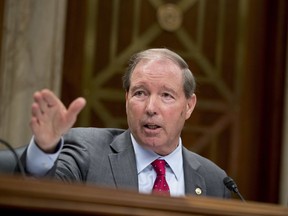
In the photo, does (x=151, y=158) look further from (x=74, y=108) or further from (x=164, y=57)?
(x=74, y=108)

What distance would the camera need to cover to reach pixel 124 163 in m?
2.83

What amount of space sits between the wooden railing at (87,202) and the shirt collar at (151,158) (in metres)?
1.12

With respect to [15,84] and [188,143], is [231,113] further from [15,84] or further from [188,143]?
[15,84]

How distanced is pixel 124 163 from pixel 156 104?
297 mm

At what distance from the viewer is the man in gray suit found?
275 cm

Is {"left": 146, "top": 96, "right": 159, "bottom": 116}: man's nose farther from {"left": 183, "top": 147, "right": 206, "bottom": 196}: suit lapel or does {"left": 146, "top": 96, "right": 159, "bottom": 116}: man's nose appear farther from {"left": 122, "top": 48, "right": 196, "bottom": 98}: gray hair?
{"left": 183, "top": 147, "right": 206, "bottom": 196}: suit lapel

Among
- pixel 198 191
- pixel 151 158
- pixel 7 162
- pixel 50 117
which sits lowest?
pixel 198 191

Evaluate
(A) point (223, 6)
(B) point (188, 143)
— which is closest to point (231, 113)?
(B) point (188, 143)

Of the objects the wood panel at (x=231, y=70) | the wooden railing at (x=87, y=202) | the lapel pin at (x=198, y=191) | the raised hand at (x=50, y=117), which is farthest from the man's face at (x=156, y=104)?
the wood panel at (x=231, y=70)

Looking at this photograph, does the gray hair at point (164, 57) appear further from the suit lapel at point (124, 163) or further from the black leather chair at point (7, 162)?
the black leather chair at point (7, 162)

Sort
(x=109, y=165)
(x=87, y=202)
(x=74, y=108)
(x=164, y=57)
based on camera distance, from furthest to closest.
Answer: (x=164, y=57), (x=109, y=165), (x=74, y=108), (x=87, y=202)

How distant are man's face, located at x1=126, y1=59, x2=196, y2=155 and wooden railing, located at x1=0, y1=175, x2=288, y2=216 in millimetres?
1152

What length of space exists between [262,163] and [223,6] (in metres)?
1.16

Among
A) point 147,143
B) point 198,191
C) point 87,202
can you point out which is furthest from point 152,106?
point 87,202
